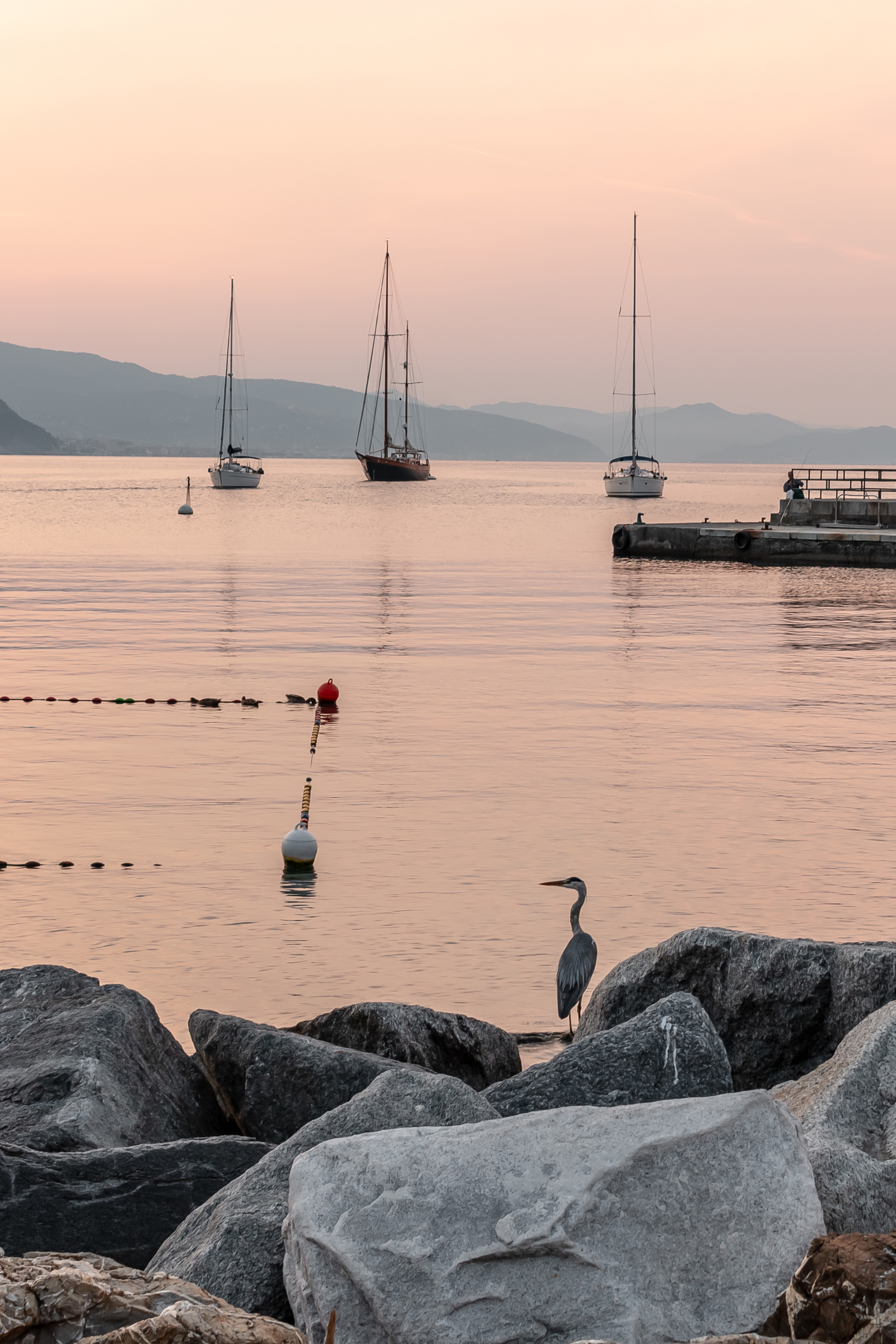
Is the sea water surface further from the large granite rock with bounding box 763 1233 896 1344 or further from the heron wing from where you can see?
the large granite rock with bounding box 763 1233 896 1344

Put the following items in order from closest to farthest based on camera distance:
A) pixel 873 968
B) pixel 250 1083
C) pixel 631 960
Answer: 1. pixel 250 1083
2. pixel 873 968
3. pixel 631 960

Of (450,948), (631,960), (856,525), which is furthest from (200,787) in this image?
(856,525)

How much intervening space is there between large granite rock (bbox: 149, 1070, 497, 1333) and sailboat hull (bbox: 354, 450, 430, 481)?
159m

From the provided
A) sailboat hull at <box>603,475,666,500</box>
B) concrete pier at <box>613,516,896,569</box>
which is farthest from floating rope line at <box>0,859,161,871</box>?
sailboat hull at <box>603,475,666,500</box>

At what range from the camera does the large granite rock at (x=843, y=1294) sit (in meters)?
3.71

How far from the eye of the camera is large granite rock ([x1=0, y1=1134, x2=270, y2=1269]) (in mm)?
5680

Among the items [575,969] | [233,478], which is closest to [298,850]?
[575,969]

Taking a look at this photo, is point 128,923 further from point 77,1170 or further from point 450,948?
point 77,1170

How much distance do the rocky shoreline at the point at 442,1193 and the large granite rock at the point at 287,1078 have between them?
0.01m

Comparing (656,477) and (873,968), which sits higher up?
(656,477)

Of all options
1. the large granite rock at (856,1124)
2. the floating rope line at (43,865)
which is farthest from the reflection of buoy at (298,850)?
the large granite rock at (856,1124)

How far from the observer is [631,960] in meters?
8.26

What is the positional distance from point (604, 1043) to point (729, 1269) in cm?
196

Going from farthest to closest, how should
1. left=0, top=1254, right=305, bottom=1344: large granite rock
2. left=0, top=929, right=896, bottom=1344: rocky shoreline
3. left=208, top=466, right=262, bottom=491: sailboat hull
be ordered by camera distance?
1. left=208, top=466, right=262, bottom=491: sailboat hull
2. left=0, top=929, right=896, bottom=1344: rocky shoreline
3. left=0, top=1254, right=305, bottom=1344: large granite rock
